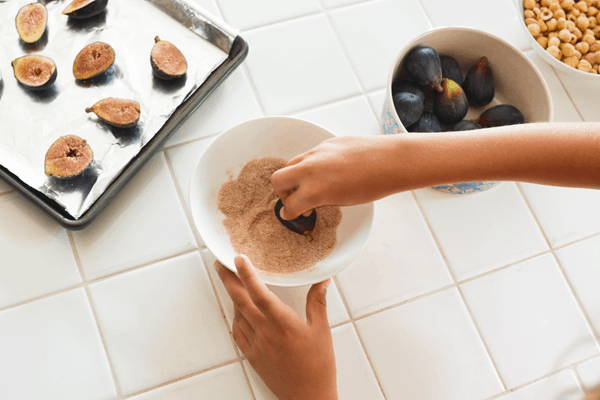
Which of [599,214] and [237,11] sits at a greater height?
[237,11]

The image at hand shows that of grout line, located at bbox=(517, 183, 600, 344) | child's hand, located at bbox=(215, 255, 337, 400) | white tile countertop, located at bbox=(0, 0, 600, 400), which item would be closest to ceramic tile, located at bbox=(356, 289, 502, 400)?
white tile countertop, located at bbox=(0, 0, 600, 400)

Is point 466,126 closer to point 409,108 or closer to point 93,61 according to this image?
point 409,108

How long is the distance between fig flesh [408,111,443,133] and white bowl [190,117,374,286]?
180 millimetres

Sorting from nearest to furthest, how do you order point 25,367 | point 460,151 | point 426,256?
point 460,151 → point 25,367 → point 426,256

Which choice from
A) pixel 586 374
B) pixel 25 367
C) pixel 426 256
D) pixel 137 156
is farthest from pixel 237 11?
pixel 586 374

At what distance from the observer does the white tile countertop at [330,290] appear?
76cm

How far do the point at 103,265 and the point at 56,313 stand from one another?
4.3 inches

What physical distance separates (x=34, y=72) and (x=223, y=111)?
13.9 inches

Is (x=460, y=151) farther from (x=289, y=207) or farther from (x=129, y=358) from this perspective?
(x=129, y=358)

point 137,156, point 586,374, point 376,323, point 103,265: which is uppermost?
point 137,156

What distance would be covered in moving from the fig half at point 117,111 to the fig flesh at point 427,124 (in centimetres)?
52

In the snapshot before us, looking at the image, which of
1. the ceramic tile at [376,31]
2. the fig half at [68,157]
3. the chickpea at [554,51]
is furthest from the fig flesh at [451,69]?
the fig half at [68,157]

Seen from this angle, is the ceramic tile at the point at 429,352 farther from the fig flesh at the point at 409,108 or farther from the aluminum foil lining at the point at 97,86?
the aluminum foil lining at the point at 97,86

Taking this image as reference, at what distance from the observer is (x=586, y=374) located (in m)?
0.83
